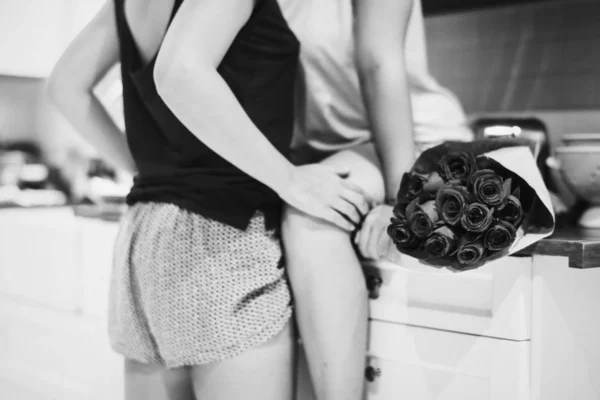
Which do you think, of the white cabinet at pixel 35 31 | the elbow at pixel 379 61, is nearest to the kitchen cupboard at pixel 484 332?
the elbow at pixel 379 61

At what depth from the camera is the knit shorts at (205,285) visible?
1020 millimetres

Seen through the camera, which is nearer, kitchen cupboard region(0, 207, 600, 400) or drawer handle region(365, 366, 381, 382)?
kitchen cupboard region(0, 207, 600, 400)

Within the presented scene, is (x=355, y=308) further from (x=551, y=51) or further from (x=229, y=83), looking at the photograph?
(x=551, y=51)

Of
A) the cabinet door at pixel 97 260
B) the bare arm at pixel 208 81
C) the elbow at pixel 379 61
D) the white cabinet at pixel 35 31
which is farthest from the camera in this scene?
the white cabinet at pixel 35 31

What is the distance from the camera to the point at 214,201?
3.38 feet

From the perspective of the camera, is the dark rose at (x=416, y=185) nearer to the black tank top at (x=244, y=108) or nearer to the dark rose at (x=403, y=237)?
the dark rose at (x=403, y=237)

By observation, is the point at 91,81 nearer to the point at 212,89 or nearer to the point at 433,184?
the point at 212,89

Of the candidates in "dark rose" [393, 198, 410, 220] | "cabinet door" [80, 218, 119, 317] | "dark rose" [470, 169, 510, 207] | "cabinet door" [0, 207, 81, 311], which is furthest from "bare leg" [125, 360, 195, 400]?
"cabinet door" [0, 207, 81, 311]

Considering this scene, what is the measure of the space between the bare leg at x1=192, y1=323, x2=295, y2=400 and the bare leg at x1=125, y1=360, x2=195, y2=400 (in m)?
0.05

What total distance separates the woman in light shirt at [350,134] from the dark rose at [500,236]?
0.64ft

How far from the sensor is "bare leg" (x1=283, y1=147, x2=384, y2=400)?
1.07 m

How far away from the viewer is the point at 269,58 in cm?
103

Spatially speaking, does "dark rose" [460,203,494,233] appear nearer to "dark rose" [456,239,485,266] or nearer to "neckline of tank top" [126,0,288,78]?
"dark rose" [456,239,485,266]

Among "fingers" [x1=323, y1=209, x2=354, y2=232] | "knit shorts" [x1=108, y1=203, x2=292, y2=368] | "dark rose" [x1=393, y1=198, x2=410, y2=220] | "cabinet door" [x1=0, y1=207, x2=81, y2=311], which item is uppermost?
"dark rose" [x1=393, y1=198, x2=410, y2=220]
